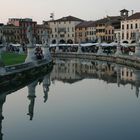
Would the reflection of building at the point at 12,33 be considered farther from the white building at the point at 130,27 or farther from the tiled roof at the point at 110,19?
the white building at the point at 130,27

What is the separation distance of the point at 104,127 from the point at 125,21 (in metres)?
82.8

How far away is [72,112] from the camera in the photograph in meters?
19.7

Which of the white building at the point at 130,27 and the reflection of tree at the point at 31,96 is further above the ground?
the white building at the point at 130,27

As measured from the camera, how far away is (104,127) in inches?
653

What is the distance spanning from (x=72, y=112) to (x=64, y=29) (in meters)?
111

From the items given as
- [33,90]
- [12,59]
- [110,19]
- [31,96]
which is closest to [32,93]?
[31,96]

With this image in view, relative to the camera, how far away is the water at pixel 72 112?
15.7m

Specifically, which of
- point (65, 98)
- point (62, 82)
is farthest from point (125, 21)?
point (65, 98)

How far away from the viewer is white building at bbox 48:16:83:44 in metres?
127

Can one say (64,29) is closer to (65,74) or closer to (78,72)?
(78,72)

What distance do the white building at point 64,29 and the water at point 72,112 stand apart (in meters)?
97.2

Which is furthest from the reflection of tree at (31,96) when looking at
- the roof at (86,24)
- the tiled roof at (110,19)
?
the roof at (86,24)

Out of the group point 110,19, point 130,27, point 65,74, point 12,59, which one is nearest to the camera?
point 65,74

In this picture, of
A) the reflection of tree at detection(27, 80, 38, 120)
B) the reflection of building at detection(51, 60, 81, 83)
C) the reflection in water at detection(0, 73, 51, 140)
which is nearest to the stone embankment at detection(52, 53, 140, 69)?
the reflection of building at detection(51, 60, 81, 83)
